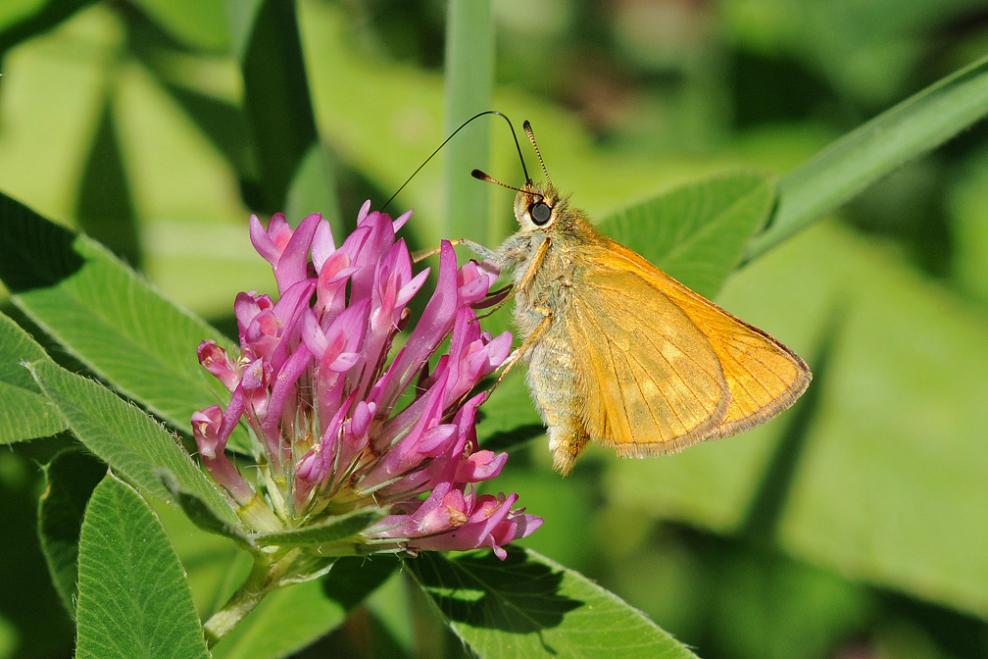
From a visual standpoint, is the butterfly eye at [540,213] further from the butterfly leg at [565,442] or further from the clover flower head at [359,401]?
the clover flower head at [359,401]

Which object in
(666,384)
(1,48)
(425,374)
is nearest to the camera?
(425,374)

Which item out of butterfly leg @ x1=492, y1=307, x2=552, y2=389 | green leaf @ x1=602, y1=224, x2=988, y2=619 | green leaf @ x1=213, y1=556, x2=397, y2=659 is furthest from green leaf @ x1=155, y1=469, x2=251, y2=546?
green leaf @ x1=602, y1=224, x2=988, y2=619

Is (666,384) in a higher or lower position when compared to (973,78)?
lower

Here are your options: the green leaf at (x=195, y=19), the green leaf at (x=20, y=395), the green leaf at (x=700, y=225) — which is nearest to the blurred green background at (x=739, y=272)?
the green leaf at (x=195, y=19)

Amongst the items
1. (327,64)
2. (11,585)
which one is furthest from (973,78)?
(327,64)

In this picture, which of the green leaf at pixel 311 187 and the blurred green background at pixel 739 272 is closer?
the green leaf at pixel 311 187

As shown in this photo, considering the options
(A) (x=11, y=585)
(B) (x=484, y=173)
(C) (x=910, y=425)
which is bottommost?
(A) (x=11, y=585)

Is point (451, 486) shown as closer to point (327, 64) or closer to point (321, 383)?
point (321, 383)
